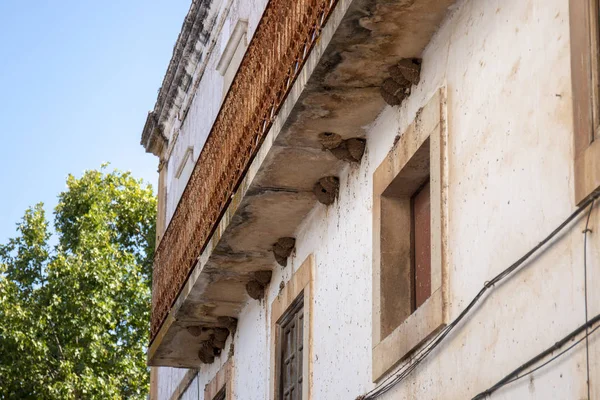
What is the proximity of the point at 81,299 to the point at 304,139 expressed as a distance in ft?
71.3

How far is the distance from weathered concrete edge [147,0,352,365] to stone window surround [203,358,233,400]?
71 cm

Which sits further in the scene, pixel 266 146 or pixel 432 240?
pixel 266 146

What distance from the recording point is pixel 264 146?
9102 mm

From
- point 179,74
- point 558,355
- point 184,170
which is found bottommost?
point 558,355

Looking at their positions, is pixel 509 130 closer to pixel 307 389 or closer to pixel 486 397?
pixel 486 397

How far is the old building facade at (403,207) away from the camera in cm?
563

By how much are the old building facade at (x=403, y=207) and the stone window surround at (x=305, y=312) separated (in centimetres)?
3

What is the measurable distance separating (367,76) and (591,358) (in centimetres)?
326

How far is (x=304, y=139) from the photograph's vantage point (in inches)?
347

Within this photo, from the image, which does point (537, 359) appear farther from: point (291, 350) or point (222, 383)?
point (222, 383)

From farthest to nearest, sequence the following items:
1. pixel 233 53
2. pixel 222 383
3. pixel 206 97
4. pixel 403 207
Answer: pixel 206 97 < pixel 233 53 < pixel 222 383 < pixel 403 207

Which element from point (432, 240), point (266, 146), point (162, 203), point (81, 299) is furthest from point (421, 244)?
point (81, 299)

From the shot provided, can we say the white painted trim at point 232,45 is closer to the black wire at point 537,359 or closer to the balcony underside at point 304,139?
the balcony underside at point 304,139

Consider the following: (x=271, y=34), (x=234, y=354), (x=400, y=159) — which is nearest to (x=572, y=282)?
(x=400, y=159)
